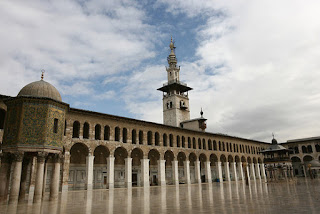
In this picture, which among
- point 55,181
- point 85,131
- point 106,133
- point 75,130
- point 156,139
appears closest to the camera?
point 55,181

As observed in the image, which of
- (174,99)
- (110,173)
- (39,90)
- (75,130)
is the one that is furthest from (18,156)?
(174,99)

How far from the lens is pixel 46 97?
15.7m

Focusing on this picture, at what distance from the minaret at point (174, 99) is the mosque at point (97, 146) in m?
0.23

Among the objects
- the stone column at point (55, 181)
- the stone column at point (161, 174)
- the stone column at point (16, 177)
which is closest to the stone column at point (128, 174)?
the stone column at point (161, 174)

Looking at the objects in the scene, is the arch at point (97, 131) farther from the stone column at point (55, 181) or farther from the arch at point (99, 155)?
the stone column at point (55, 181)

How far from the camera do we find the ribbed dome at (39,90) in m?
16.0

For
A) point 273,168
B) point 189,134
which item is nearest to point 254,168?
point 273,168

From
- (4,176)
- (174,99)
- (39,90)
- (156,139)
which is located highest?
(174,99)

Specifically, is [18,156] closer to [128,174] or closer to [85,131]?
[85,131]

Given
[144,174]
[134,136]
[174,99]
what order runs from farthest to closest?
[174,99] → [134,136] → [144,174]

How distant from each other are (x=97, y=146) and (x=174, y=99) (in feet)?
97.3

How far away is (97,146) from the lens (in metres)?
28.0

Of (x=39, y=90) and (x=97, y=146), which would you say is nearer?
(x=39, y=90)

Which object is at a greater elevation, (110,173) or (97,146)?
(97,146)
